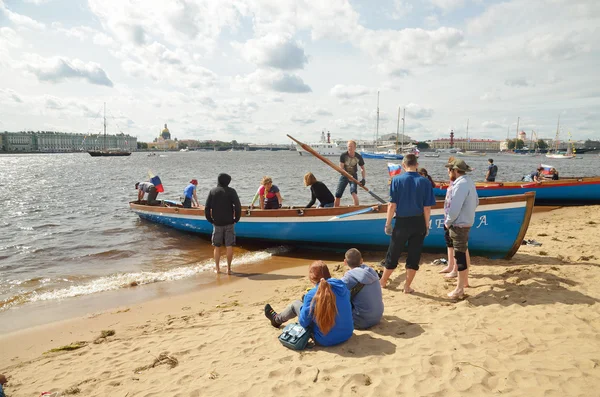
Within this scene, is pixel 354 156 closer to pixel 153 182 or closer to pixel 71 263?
pixel 71 263

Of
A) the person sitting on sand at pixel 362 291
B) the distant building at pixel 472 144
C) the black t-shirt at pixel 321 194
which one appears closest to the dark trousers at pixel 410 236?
the person sitting on sand at pixel 362 291

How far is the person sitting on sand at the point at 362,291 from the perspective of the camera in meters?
3.82

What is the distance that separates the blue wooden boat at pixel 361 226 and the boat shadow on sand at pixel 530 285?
0.66m

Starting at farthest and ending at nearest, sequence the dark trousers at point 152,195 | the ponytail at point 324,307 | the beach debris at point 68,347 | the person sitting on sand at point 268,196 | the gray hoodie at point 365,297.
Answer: the dark trousers at point 152,195, the person sitting on sand at point 268,196, the beach debris at point 68,347, the gray hoodie at point 365,297, the ponytail at point 324,307

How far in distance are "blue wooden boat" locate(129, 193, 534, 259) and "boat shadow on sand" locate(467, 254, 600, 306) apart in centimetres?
66

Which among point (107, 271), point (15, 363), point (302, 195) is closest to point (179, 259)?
point (107, 271)

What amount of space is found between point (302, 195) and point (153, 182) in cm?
1026

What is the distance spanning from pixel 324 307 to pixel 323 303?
47 millimetres

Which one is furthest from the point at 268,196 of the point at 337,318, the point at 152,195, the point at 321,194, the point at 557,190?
the point at 557,190

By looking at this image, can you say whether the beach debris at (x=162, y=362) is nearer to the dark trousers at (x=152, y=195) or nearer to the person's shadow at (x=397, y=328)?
the person's shadow at (x=397, y=328)

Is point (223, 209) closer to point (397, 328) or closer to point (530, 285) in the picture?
point (397, 328)

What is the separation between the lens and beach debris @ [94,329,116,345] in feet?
14.9

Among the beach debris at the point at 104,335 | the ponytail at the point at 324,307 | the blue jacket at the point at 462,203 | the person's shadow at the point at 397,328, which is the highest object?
the blue jacket at the point at 462,203

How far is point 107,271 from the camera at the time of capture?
8203mm
